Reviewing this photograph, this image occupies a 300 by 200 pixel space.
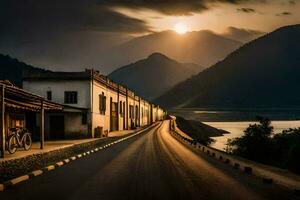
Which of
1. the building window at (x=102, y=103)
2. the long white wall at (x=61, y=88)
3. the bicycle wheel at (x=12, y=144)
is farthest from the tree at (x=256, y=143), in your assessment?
the bicycle wheel at (x=12, y=144)

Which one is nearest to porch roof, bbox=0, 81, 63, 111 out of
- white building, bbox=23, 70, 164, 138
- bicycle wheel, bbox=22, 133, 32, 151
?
bicycle wheel, bbox=22, 133, 32, 151

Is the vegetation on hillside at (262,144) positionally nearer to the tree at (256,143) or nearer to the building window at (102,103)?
the tree at (256,143)

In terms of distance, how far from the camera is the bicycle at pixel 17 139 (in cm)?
2766

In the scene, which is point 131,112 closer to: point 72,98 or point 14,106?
point 72,98

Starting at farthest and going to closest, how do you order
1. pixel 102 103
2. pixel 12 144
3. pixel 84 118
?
pixel 102 103 → pixel 84 118 → pixel 12 144

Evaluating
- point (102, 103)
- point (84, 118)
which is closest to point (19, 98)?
point (84, 118)

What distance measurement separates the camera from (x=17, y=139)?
96.9ft

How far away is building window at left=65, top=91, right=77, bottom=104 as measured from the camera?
54.5 meters

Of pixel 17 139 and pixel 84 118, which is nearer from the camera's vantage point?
pixel 17 139

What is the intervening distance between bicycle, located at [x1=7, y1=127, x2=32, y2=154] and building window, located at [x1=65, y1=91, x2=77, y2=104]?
2254 cm

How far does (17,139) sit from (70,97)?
82.7 ft

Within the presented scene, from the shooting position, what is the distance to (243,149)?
218 ft

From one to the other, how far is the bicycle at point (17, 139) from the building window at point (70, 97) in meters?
22.5

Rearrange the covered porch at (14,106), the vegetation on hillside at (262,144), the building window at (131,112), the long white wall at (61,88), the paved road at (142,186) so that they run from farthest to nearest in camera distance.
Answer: the building window at (131,112) → the vegetation on hillside at (262,144) → the long white wall at (61,88) → the covered porch at (14,106) → the paved road at (142,186)
